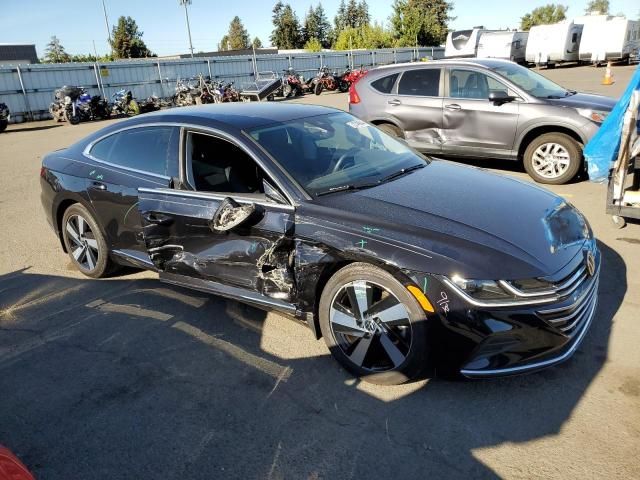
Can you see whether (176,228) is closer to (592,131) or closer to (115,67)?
(592,131)

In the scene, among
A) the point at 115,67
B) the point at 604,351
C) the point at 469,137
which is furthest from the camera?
the point at 115,67

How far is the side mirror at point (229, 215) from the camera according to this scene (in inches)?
133

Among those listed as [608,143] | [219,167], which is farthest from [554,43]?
[219,167]

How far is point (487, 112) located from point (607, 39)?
33.4 metres

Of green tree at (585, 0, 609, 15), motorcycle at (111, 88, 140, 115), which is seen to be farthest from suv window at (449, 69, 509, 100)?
green tree at (585, 0, 609, 15)

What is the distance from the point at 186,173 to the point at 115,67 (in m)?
24.3

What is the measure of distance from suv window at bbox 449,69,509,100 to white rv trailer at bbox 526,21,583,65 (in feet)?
107

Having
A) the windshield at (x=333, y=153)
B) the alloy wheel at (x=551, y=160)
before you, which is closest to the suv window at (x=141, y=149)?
the windshield at (x=333, y=153)

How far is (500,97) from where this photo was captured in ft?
23.9

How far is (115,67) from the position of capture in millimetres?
25125

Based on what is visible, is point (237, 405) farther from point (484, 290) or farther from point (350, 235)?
point (484, 290)

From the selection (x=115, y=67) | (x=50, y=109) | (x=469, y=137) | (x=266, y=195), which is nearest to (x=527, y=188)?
(x=266, y=195)

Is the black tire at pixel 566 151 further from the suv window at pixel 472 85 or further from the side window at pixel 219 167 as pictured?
the side window at pixel 219 167

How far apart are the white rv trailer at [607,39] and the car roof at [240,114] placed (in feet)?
121
